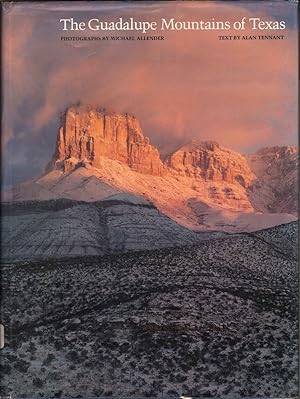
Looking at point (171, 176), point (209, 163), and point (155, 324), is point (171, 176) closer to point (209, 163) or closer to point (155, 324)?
point (209, 163)

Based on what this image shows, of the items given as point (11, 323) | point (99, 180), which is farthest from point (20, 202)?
point (11, 323)

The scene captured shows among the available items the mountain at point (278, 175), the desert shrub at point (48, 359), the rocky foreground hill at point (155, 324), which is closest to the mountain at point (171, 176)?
the mountain at point (278, 175)

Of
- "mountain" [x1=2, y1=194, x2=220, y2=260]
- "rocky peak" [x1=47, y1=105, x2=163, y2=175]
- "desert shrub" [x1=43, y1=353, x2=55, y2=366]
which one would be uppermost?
"rocky peak" [x1=47, y1=105, x2=163, y2=175]

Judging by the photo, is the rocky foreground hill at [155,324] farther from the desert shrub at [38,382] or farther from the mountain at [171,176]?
the mountain at [171,176]

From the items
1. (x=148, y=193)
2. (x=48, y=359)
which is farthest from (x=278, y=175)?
(x=48, y=359)

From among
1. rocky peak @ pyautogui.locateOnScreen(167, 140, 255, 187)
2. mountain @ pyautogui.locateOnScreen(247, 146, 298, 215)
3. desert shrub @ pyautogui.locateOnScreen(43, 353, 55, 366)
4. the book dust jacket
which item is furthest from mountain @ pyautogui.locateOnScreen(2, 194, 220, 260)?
desert shrub @ pyautogui.locateOnScreen(43, 353, 55, 366)

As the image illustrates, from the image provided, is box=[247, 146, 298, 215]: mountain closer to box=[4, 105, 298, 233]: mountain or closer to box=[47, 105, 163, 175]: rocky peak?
box=[4, 105, 298, 233]: mountain
